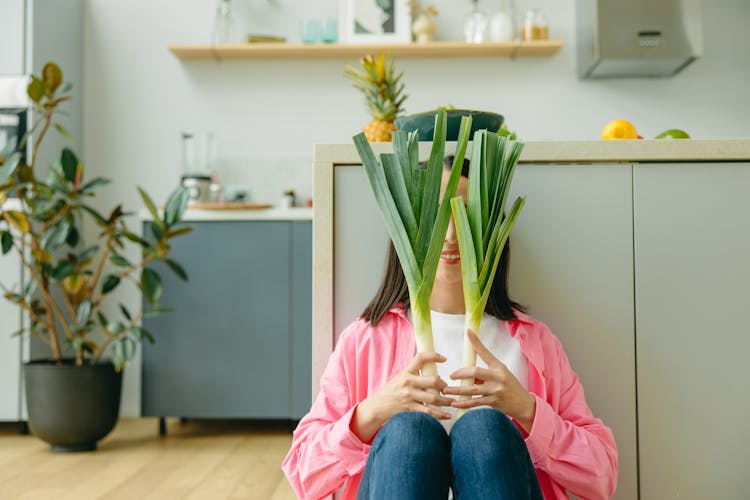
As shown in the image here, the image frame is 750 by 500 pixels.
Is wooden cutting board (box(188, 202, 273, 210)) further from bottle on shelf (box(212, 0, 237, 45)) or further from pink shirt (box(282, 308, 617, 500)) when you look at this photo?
pink shirt (box(282, 308, 617, 500))

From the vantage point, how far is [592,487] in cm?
122

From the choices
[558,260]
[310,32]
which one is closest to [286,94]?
[310,32]

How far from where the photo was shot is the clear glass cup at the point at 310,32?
3.51 m

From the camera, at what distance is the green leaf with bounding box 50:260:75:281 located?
2.76 meters

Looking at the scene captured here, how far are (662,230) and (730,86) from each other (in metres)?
2.53

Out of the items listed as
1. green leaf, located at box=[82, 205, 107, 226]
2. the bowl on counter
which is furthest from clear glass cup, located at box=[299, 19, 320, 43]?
the bowl on counter

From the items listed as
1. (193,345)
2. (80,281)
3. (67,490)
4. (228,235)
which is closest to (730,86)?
(228,235)

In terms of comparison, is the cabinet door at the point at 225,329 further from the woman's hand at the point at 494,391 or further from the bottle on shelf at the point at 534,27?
the woman's hand at the point at 494,391

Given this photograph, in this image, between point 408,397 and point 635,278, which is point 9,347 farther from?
point 635,278

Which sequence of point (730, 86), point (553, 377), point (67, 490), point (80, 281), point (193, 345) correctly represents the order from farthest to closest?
point (730, 86) → point (193, 345) → point (80, 281) → point (67, 490) → point (553, 377)

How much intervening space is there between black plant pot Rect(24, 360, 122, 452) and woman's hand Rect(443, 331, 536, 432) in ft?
6.63

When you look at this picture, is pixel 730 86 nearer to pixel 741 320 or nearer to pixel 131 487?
pixel 741 320

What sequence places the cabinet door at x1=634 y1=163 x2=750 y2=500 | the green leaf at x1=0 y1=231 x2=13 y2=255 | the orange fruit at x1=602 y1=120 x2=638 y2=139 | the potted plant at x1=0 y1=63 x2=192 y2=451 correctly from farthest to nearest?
1. the potted plant at x1=0 y1=63 x2=192 y2=451
2. the green leaf at x1=0 y1=231 x2=13 y2=255
3. the orange fruit at x1=602 y1=120 x2=638 y2=139
4. the cabinet door at x1=634 y1=163 x2=750 y2=500

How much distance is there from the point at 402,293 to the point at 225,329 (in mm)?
1863
